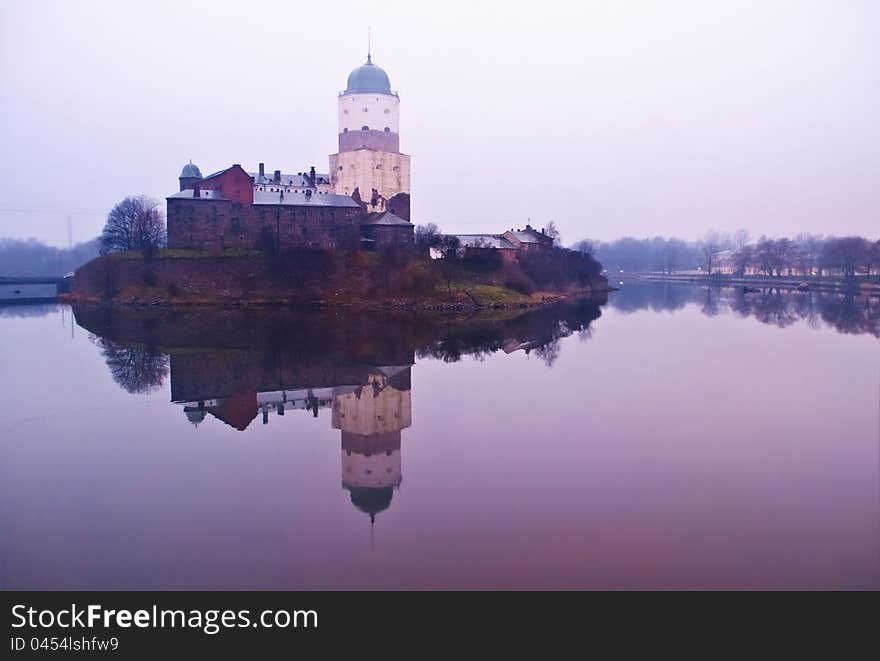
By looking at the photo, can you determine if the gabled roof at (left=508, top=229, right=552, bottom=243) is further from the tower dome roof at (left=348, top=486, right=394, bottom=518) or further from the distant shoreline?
the tower dome roof at (left=348, top=486, right=394, bottom=518)

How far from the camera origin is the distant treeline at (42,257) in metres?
93.2

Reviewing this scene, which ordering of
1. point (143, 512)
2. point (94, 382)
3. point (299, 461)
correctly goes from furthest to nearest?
1. point (94, 382)
2. point (299, 461)
3. point (143, 512)

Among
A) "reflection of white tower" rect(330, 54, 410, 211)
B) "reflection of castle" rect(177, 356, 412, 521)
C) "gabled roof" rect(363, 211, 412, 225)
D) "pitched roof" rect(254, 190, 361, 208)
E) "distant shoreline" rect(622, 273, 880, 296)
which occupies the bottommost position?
"reflection of castle" rect(177, 356, 412, 521)

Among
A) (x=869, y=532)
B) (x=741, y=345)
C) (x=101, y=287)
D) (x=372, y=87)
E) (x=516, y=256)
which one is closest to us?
(x=869, y=532)

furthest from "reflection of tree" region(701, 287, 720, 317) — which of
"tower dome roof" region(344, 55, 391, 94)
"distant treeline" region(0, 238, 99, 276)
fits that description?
"distant treeline" region(0, 238, 99, 276)

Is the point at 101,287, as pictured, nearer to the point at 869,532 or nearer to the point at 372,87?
the point at 372,87

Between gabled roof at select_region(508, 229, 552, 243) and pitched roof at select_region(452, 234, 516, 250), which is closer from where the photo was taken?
pitched roof at select_region(452, 234, 516, 250)

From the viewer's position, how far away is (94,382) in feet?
50.5

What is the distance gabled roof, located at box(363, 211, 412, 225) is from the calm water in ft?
64.4

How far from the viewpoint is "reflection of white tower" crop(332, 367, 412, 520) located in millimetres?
8234
